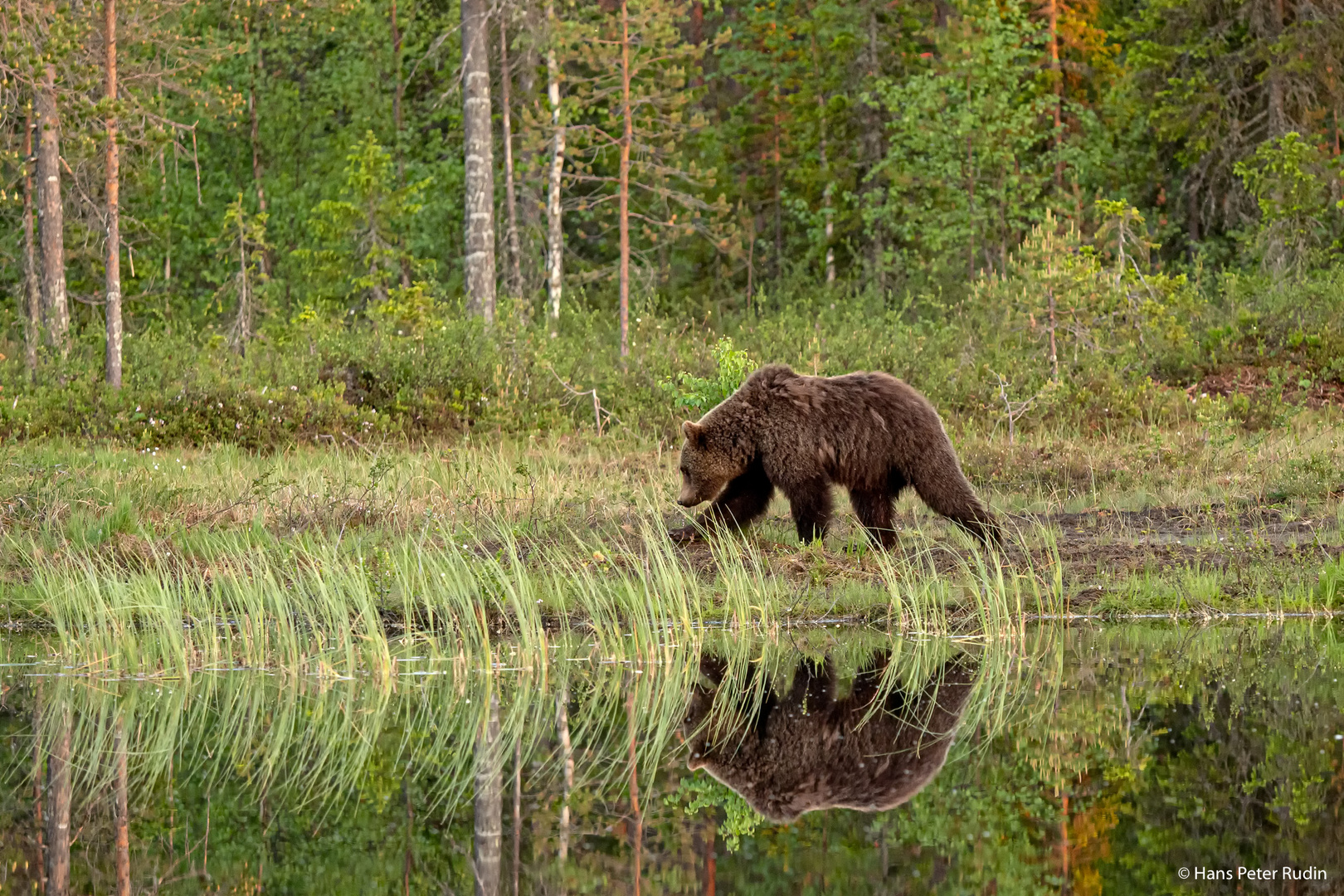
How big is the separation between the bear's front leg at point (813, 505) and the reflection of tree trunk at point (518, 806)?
424 centimetres

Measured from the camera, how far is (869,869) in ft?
15.8

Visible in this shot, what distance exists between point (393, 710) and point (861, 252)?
81.6 ft

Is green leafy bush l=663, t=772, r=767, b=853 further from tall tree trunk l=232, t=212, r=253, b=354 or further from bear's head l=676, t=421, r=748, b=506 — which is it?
tall tree trunk l=232, t=212, r=253, b=354

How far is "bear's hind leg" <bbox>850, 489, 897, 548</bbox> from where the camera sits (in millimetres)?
10797

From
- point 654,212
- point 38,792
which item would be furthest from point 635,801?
point 654,212

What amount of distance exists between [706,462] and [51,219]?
1461cm

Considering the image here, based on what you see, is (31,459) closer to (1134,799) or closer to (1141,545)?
(1141,545)

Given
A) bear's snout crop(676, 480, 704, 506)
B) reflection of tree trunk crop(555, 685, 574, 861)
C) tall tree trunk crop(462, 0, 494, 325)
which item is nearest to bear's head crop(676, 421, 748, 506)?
bear's snout crop(676, 480, 704, 506)

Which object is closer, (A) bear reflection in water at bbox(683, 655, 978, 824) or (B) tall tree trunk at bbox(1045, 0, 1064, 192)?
(A) bear reflection in water at bbox(683, 655, 978, 824)

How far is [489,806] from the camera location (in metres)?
5.70

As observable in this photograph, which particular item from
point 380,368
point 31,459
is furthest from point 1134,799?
point 380,368

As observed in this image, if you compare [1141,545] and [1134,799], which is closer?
[1134,799]

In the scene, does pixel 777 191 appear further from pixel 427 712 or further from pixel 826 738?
pixel 826 738

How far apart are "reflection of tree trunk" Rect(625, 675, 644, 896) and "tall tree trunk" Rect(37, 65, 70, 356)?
14.8 metres
